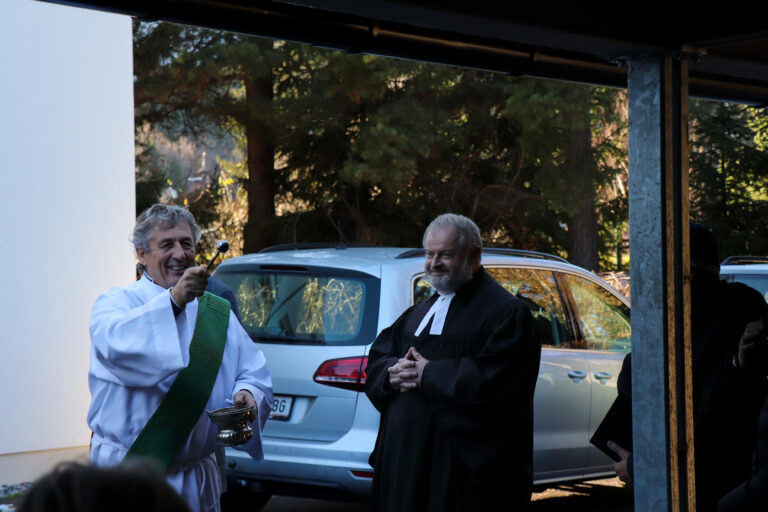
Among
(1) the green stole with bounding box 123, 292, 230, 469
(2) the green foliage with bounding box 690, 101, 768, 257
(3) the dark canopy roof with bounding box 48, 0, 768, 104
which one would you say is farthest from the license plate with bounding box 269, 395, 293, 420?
(2) the green foliage with bounding box 690, 101, 768, 257

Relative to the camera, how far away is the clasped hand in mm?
4492

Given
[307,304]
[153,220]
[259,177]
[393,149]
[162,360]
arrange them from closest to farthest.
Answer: [162,360]
[153,220]
[307,304]
[393,149]
[259,177]

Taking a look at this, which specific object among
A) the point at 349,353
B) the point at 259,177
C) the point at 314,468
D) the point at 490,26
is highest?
the point at 259,177

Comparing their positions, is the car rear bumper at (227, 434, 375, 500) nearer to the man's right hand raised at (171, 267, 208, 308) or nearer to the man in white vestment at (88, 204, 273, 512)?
the man in white vestment at (88, 204, 273, 512)

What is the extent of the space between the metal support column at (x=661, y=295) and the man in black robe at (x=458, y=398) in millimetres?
578

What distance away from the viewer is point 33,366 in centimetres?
950

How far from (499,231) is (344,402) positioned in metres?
13.4

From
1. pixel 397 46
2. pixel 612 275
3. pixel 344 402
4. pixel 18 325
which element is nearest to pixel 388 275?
pixel 344 402

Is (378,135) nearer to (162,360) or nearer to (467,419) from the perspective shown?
(467,419)

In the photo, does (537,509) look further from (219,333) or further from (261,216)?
(261,216)

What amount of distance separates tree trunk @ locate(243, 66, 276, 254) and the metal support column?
12.8 m

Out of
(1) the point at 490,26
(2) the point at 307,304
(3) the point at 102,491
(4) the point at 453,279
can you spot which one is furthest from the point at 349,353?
(3) the point at 102,491

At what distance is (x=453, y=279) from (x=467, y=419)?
26.9 inches

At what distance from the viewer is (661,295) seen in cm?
400
